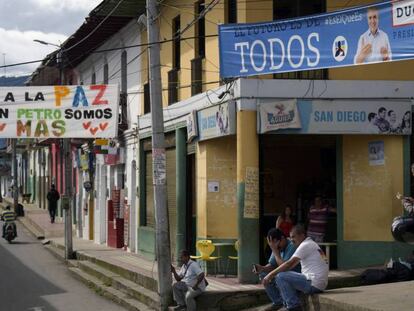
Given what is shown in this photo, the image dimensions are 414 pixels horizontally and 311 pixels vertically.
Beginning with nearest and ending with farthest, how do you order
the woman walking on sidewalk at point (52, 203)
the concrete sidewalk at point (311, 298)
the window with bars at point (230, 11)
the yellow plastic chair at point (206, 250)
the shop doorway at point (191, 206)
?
1. the concrete sidewalk at point (311, 298)
2. the yellow plastic chair at point (206, 250)
3. the window with bars at point (230, 11)
4. the shop doorway at point (191, 206)
5. the woman walking on sidewalk at point (52, 203)

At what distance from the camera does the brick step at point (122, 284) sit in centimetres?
1299

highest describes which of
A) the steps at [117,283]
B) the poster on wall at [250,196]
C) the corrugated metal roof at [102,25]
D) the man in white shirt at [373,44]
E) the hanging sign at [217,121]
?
the corrugated metal roof at [102,25]

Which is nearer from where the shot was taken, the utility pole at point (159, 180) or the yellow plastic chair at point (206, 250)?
the utility pole at point (159, 180)

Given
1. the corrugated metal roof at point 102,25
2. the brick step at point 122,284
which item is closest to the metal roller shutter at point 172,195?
the brick step at point 122,284

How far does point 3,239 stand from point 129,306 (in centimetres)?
1536

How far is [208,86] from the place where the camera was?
47.9ft

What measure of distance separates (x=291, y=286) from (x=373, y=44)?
11.5ft

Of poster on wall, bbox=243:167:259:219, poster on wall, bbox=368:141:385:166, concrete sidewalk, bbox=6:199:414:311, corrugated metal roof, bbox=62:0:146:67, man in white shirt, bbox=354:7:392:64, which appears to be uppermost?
corrugated metal roof, bbox=62:0:146:67

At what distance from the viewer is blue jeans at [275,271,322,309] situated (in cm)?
977

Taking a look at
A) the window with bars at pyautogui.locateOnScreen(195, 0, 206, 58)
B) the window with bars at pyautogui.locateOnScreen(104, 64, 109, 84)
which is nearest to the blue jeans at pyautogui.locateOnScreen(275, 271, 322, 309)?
the window with bars at pyautogui.locateOnScreen(195, 0, 206, 58)

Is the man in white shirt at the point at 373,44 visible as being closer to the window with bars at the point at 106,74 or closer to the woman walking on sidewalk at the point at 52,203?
the window with bars at the point at 106,74

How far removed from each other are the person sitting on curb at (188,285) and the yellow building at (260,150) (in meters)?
1.38

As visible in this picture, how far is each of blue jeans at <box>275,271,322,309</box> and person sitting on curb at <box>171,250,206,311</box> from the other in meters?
1.99

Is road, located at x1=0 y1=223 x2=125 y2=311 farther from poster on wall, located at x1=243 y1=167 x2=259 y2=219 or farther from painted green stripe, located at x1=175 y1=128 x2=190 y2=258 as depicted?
poster on wall, located at x1=243 y1=167 x2=259 y2=219
